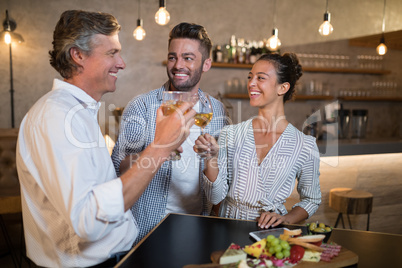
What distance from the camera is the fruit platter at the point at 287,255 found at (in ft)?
3.64

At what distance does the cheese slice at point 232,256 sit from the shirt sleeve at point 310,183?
0.85 m

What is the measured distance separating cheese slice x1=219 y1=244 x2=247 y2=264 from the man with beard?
34.8 inches

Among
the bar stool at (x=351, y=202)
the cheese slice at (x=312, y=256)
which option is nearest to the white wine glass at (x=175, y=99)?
the cheese slice at (x=312, y=256)

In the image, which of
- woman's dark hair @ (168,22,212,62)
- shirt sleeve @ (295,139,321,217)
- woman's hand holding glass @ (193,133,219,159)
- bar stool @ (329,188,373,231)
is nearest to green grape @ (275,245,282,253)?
woman's hand holding glass @ (193,133,219,159)

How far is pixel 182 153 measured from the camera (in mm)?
2047

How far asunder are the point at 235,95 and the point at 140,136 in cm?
381

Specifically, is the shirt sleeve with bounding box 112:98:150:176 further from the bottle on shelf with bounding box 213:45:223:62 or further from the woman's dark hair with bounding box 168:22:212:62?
the bottle on shelf with bounding box 213:45:223:62

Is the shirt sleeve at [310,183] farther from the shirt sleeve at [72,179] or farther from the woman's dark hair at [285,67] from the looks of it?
the shirt sleeve at [72,179]

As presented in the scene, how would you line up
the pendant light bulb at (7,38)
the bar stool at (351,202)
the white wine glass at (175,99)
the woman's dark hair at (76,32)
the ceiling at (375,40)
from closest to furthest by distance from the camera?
the white wine glass at (175,99), the woman's dark hair at (76,32), the bar stool at (351,202), the pendant light bulb at (7,38), the ceiling at (375,40)

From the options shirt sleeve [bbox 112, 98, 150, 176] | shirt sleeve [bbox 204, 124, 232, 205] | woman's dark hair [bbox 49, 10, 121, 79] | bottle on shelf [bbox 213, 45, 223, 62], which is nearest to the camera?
woman's dark hair [bbox 49, 10, 121, 79]

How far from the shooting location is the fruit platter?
1108mm

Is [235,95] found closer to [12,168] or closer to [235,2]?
[235,2]

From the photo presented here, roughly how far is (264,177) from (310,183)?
0.81 ft

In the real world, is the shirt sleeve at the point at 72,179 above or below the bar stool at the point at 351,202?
above
